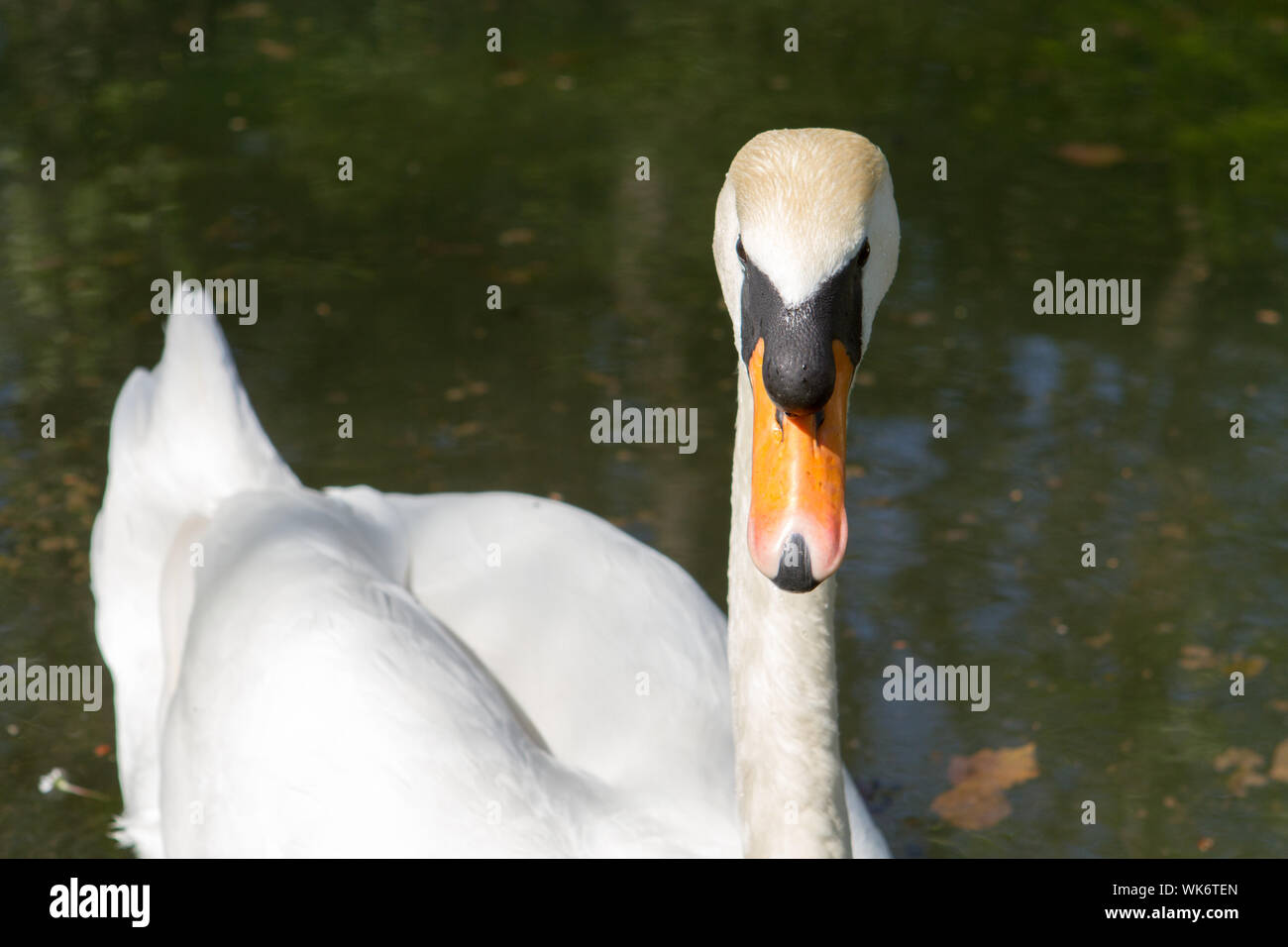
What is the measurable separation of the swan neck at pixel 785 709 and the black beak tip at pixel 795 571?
1.08 feet

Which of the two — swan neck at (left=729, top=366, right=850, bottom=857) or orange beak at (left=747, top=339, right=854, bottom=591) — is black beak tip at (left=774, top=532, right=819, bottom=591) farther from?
swan neck at (left=729, top=366, right=850, bottom=857)

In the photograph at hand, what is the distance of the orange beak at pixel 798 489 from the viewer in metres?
1.98

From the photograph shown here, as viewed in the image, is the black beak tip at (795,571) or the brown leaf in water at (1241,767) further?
the brown leaf in water at (1241,767)

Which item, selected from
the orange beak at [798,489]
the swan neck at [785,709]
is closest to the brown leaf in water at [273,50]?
the swan neck at [785,709]

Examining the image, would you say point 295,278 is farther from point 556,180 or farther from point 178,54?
point 178,54

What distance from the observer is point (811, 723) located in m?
2.36

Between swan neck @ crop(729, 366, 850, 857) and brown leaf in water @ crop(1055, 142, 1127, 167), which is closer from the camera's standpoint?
swan neck @ crop(729, 366, 850, 857)

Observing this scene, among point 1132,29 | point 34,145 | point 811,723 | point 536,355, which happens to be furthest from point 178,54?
point 811,723

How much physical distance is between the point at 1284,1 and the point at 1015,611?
5049 millimetres

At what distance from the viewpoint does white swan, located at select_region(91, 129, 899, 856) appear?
2.06 m

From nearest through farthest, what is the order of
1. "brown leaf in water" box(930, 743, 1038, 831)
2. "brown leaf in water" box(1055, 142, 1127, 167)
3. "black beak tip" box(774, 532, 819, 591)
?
"black beak tip" box(774, 532, 819, 591) < "brown leaf in water" box(930, 743, 1038, 831) < "brown leaf in water" box(1055, 142, 1127, 167)

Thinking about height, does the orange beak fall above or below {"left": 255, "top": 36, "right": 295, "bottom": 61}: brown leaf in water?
below

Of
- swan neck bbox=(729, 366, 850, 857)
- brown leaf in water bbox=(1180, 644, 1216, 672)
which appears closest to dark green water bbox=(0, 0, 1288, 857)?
brown leaf in water bbox=(1180, 644, 1216, 672)

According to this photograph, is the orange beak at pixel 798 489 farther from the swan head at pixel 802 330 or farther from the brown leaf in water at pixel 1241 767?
the brown leaf in water at pixel 1241 767
